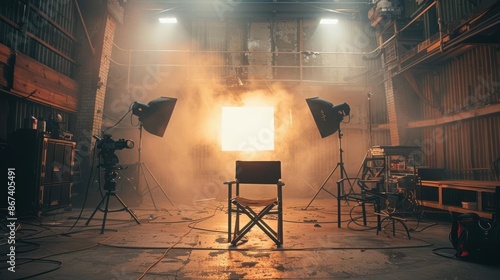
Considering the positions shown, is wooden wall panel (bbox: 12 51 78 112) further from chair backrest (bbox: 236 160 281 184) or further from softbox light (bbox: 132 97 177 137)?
chair backrest (bbox: 236 160 281 184)

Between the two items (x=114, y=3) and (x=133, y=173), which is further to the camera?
(x=114, y=3)

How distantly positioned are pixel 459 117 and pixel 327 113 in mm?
2982

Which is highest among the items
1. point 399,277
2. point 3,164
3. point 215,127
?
point 215,127

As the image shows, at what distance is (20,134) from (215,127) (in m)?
5.35

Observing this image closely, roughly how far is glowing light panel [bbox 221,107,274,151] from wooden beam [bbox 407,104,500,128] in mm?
4363

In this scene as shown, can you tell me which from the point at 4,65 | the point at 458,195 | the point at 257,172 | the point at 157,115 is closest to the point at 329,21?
the point at 458,195

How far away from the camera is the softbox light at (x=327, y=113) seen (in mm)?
5660

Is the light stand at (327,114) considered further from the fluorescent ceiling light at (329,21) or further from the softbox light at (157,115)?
the fluorescent ceiling light at (329,21)

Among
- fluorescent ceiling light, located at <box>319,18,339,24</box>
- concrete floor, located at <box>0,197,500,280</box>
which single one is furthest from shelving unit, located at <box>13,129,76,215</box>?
fluorescent ceiling light, located at <box>319,18,339,24</box>

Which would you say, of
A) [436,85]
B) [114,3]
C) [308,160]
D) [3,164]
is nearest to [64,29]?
[114,3]

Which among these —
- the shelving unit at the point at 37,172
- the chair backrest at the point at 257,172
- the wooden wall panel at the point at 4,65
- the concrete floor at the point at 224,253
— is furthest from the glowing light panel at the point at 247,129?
the wooden wall panel at the point at 4,65

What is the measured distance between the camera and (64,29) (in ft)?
22.6

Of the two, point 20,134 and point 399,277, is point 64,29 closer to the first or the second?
point 20,134

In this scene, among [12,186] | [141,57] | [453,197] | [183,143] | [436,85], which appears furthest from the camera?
[141,57]
